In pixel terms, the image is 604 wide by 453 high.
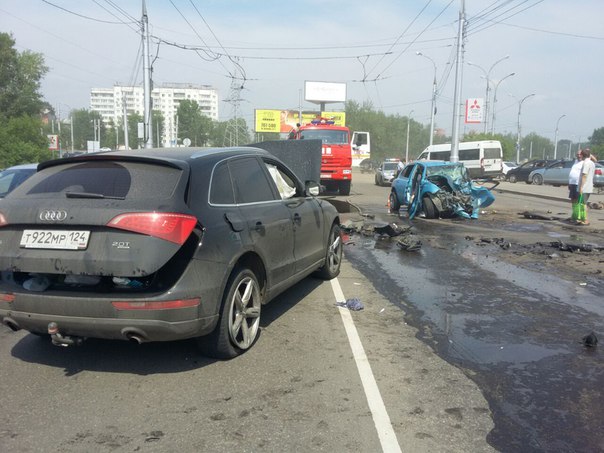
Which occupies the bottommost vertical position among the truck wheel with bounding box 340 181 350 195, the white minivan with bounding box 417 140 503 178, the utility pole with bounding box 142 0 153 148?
the truck wheel with bounding box 340 181 350 195

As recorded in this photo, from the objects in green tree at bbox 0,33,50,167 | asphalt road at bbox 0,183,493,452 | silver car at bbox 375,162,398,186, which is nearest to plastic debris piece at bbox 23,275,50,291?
asphalt road at bbox 0,183,493,452

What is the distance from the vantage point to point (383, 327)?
5.19 metres

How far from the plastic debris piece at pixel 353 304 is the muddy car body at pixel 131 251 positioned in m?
1.68

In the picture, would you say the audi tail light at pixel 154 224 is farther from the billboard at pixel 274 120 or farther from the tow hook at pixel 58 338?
the billboard at pixel 274 120

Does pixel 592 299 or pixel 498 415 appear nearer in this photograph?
pixel 498 415

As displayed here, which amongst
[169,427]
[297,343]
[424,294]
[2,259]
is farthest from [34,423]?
[424,294]

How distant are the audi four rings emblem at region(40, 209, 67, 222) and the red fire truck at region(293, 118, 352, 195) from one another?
689 inches

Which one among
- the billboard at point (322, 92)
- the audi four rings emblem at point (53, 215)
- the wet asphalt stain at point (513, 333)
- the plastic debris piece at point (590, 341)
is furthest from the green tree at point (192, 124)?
the plastic debris piece at point (590, 341)

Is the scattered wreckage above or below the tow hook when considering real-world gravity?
below

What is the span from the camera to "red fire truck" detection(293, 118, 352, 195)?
21172 millimetres

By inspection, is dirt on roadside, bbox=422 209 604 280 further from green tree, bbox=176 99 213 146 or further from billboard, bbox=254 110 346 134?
green tree, bbox=176 99 213 146

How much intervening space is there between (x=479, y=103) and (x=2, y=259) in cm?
4107

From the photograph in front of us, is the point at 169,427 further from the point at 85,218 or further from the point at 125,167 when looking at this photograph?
the point at 125,167

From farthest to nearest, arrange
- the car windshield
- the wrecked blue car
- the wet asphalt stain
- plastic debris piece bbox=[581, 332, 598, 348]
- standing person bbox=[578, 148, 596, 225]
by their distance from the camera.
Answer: the car windshield
the wrecked blue car
standing person bbox=[578, 148, 596, 225]
plastic debris piece bbox=[581, 332, 598, 348]
the wet asphalt stain
